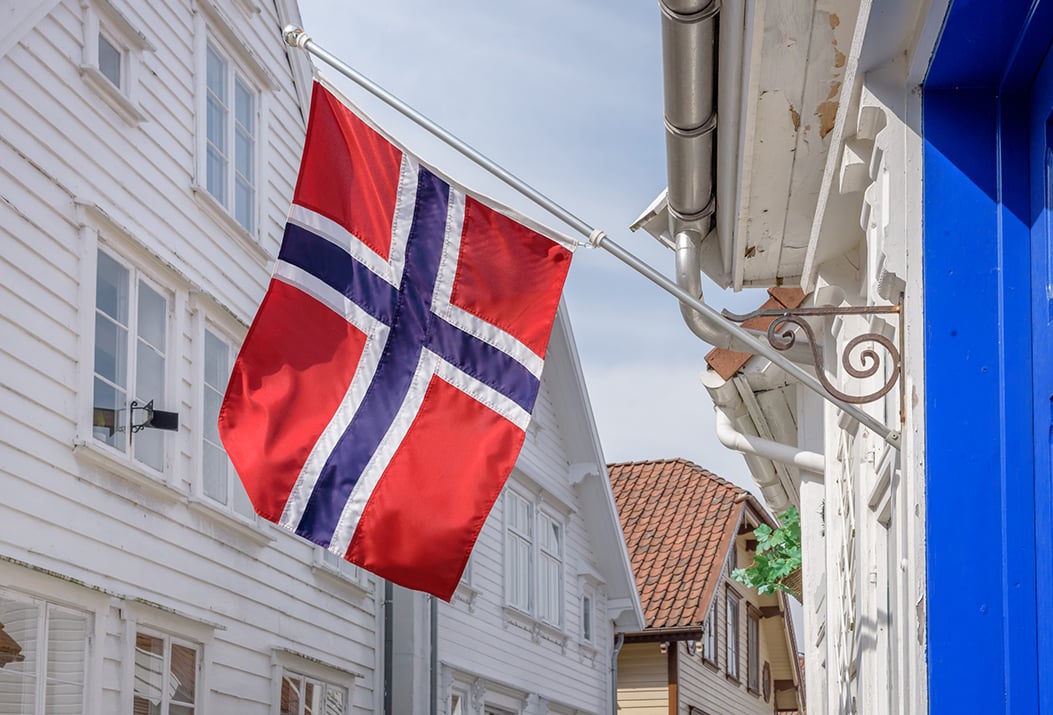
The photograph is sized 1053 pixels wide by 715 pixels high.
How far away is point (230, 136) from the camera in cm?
1145

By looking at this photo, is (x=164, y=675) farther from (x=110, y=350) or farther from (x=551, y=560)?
(x=551, y=560)

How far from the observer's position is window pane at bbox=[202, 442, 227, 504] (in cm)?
1034

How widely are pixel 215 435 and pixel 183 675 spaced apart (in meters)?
1.77

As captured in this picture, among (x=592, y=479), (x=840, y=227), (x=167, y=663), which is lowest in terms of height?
(x=167, y=663)

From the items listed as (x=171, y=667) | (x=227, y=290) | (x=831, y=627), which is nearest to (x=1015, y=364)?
(x=831, y=627)

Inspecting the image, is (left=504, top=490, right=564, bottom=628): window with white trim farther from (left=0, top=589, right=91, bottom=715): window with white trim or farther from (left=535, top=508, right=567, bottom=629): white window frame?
(left=0, top=589, right=91, bottom=715): window with white trim

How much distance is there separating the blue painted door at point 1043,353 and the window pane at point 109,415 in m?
7.01

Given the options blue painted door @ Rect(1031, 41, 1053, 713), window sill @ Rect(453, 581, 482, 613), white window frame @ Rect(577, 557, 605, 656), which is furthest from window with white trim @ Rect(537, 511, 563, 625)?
blue painted door @ Rect(1031, 41, 1053, 713)

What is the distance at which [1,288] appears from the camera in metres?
7.91

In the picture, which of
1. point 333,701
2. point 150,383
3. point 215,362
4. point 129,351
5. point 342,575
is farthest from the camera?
point 342,575

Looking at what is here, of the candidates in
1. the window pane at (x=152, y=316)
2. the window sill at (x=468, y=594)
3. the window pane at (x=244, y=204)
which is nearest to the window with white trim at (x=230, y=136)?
the window pane at (x=244, y=204)

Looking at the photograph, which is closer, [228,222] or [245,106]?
[228,222]

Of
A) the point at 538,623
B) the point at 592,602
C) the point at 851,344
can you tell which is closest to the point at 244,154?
the point at 538,623

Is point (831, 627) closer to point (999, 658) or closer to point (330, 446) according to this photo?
point (330, 446)
